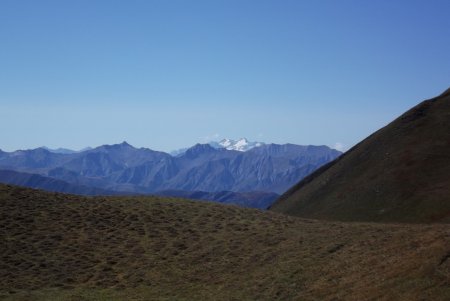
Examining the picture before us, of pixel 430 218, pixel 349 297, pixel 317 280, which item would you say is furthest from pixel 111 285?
pixel 430 218

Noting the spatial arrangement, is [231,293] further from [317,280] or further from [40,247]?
[40,247]

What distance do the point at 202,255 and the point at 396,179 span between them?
218 ft

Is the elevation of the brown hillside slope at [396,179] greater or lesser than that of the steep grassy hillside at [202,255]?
greater

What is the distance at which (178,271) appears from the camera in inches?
1531

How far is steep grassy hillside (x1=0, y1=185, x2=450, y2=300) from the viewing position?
29250mm

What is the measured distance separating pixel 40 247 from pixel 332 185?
8255 cm

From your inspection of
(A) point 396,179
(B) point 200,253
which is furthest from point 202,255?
(A) point 396,179

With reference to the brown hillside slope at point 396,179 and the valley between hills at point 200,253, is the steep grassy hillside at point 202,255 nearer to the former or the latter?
the valley between hills at point 200,253

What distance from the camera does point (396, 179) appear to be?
97375mm

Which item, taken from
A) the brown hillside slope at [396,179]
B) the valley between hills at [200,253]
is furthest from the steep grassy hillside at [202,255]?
the brown hillside slope at [396,179]

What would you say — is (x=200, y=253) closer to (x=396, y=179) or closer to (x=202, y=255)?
(x=202, y=255)

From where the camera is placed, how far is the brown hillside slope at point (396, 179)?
83.3 metres

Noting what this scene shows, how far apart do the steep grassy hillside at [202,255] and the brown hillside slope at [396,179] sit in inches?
1428

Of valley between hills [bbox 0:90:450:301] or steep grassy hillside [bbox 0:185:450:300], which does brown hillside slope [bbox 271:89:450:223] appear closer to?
valley between hills [bbox 0:90:450:301]
